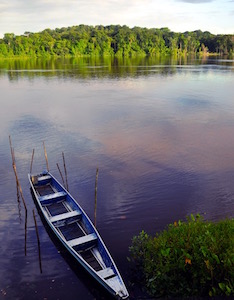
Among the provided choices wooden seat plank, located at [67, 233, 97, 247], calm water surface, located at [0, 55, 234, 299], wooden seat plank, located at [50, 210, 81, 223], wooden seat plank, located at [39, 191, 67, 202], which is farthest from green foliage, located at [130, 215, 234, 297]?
wooden seat plank, located at [39, 191, 67, 202]

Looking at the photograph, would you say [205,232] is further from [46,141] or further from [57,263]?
[46,141]

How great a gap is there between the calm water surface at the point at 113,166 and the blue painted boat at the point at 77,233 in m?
0.98

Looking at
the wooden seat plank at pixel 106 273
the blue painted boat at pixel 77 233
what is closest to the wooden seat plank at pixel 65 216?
the blue painted boat at pixel 77 233

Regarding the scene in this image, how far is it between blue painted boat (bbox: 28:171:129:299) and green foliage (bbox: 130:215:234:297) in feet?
5.35

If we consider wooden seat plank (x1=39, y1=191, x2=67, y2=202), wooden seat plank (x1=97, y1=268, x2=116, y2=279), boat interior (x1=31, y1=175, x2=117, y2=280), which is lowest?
wooden seat plank (x1=97, y1=268, x2=116, y2=279)

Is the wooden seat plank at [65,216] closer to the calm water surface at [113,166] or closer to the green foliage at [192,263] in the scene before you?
the calm water surface at [113,166]

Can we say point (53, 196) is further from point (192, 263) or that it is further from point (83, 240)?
point (192, 263)

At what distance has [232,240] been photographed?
1232 cm

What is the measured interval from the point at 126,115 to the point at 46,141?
51.4 feet

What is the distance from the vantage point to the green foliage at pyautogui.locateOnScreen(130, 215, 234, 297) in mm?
11625

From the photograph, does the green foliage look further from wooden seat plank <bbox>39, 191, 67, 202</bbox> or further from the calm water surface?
wooden seat plank <bbox>39, 191, 67, 202</bbox>

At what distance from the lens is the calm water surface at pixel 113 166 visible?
15.2m

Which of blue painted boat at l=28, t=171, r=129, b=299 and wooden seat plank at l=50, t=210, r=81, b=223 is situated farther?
wooden seat plank at l=50, t=210, r=81, b=223

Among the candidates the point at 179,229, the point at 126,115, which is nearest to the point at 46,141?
the point at 126,115
